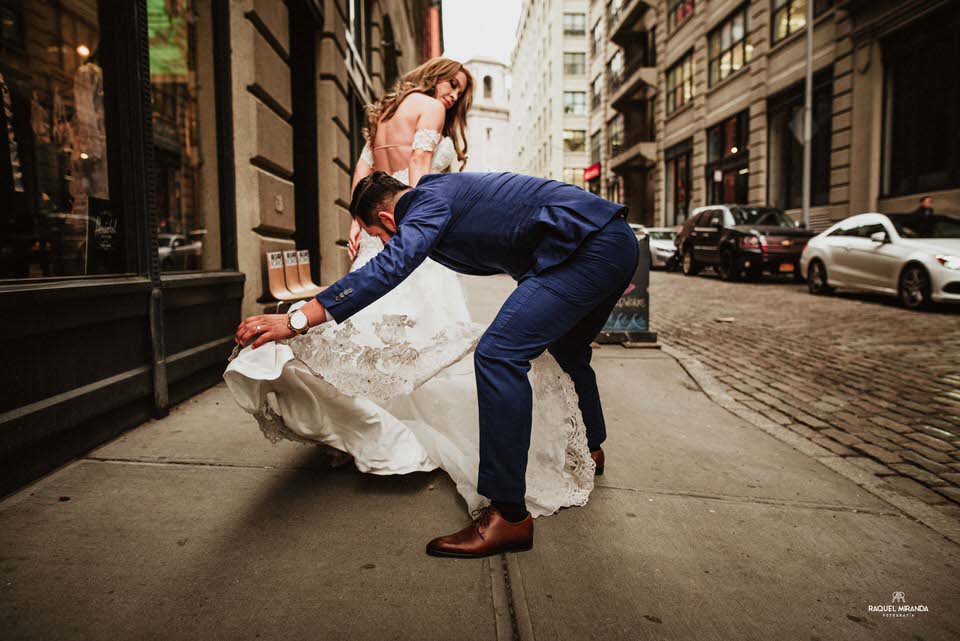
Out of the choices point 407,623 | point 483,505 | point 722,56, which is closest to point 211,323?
point 483,505

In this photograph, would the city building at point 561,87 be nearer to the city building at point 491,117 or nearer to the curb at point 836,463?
the city building at point 491,117

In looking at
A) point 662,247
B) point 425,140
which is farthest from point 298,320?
point 662,247

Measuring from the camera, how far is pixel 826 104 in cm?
1788

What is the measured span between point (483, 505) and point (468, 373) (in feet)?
2.08

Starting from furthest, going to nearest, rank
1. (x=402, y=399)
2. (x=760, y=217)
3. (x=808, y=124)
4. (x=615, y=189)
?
1. (x=615, y=189)
2. (x=808, y=124)
3. (x=760, y=217)
4. (x=402, y=399)

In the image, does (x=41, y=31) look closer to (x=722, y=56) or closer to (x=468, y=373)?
(x=468, y=373)

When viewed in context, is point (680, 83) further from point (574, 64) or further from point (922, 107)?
point (574, 64)

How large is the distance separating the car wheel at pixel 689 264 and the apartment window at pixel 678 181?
10.0 m

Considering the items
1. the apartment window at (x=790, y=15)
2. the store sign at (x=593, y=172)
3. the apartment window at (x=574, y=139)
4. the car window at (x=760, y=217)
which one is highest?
the apartment window at (x=574, y=139)

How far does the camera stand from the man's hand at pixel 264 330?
1832 mm

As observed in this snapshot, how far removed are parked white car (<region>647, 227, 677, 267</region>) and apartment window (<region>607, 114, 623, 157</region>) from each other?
48.4 ft

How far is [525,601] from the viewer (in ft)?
6.10

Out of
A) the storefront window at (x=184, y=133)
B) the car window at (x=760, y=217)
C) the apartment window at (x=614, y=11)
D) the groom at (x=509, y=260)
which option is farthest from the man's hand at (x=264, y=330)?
the apartment window at (x=614, y=11)

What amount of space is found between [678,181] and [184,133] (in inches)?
1081
